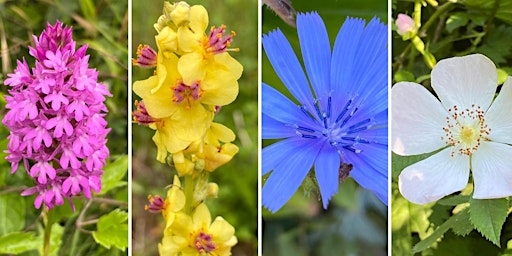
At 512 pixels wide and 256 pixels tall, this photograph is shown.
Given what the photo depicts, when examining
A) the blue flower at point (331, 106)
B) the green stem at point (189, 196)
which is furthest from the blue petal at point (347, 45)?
the green stem at point (189, 196)

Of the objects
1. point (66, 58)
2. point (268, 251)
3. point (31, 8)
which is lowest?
point (268, 251)

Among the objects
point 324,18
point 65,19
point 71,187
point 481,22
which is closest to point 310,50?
point 324,18

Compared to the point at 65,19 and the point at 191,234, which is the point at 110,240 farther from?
the point at 65,19

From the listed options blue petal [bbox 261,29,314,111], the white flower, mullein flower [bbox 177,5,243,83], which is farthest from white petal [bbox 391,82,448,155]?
mullein flower [bbox 177,5,243,83]

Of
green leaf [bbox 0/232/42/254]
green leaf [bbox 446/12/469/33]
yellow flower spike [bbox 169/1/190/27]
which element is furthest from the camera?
green leaf [bbox 0/232/42/254]

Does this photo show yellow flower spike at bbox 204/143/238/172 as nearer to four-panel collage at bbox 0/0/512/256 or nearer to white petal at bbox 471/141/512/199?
four-panel collage at bbox 0/0/512/256
